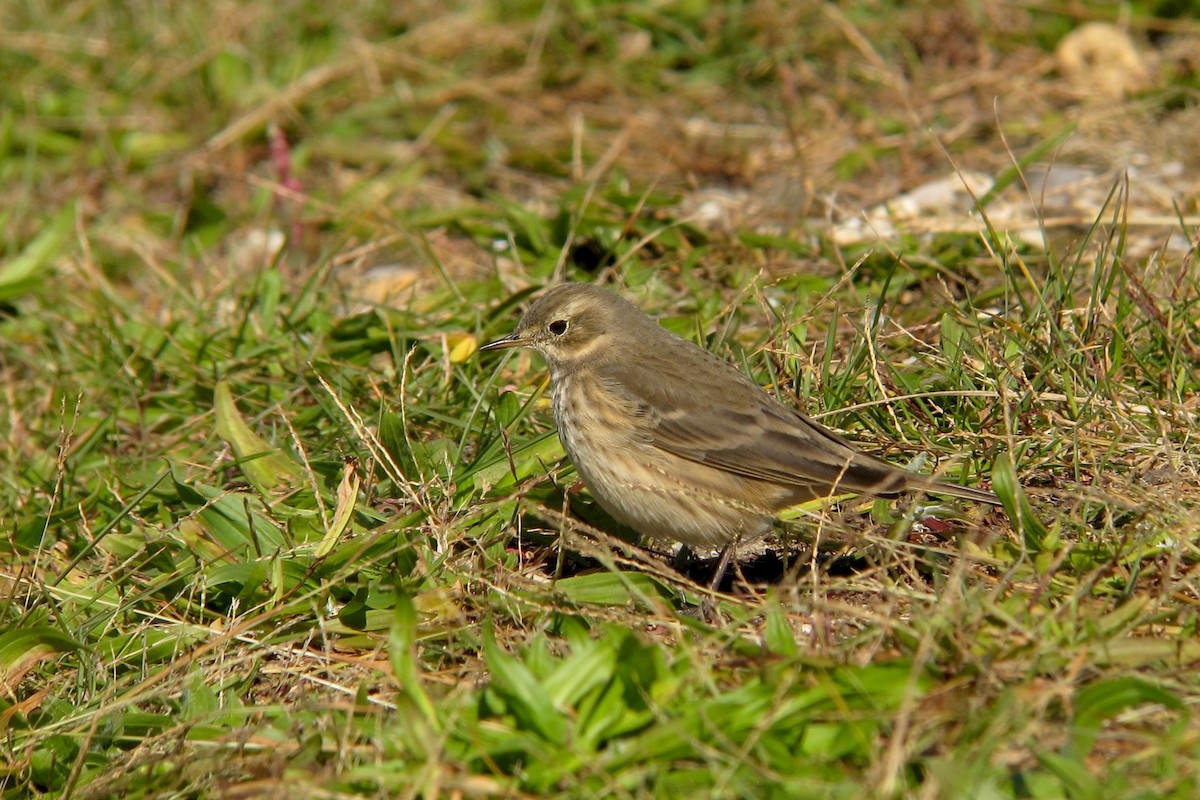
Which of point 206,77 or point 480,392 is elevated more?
point 206,77

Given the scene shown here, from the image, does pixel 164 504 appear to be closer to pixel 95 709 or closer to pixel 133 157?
pixel 95 709

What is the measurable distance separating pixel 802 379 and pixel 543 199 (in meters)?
3.05

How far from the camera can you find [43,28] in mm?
9523

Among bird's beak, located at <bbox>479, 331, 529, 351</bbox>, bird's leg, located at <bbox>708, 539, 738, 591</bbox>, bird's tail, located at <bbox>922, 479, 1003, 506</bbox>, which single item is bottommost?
bird's leg, located at <bbox>708, 539, 738, 591</bbox>

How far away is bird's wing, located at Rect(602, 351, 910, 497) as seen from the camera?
452cm

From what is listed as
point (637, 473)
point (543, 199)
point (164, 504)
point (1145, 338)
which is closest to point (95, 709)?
point (164, 504)

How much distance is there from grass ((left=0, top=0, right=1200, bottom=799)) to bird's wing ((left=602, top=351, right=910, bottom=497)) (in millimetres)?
167

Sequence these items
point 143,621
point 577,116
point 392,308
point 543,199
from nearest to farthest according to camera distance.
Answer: point 143,621 < point 392,308 < point 543,199 < point 577,116

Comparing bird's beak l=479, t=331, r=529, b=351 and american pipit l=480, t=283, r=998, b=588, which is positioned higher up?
bird's beak l=479, t=331, r=529, b=351

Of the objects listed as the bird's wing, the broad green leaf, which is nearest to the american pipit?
the bird's wing

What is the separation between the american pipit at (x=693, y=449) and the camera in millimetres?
4637

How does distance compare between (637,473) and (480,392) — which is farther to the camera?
(480,392)

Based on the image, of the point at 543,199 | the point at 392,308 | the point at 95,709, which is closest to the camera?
the point at 95,709

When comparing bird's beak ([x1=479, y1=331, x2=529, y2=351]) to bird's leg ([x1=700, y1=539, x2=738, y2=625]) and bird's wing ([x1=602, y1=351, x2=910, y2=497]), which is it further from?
bird's leg ([x1=700, y1=539, x2=738, y2=625])
